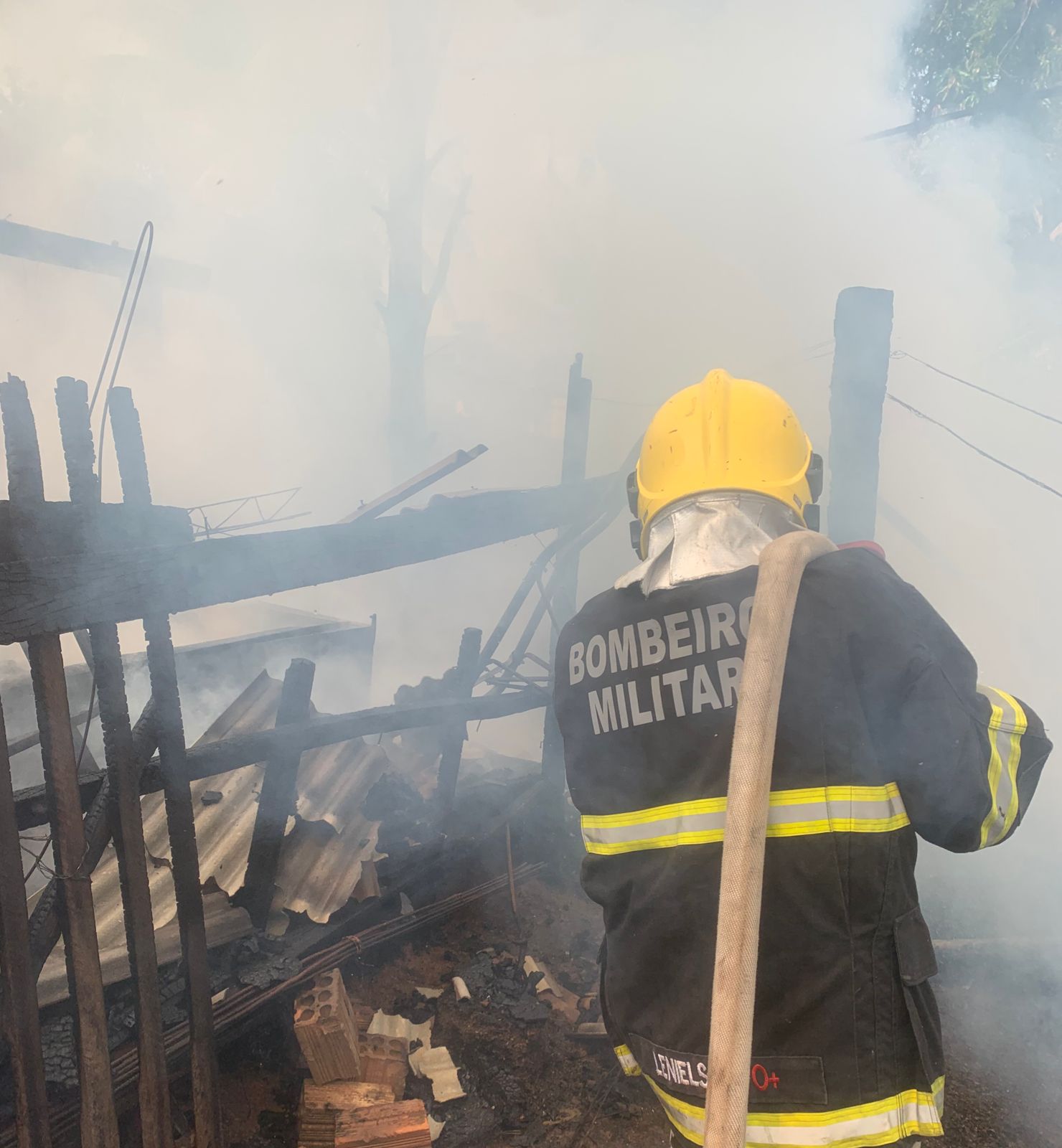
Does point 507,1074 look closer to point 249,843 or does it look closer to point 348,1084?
point 348,1084

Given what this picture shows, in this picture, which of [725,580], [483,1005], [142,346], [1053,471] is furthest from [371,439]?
[725,580]

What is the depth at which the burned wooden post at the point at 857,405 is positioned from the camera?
3557mm

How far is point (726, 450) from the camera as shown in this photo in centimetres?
178

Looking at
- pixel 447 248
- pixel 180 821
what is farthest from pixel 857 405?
pixel 447 248

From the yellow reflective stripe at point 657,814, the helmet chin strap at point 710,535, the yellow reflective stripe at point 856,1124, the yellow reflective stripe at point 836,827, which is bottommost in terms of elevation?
the yellow reflective stripe at point 856,1124

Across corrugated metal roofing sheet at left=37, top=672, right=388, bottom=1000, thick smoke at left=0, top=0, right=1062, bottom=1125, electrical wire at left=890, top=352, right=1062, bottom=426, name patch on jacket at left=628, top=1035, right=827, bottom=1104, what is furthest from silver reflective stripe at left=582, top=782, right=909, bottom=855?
thick smoke at left=0, top=0, right=1062, bottom=1125

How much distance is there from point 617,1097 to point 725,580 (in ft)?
10.1

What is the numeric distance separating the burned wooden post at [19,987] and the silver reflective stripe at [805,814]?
213 centimetres

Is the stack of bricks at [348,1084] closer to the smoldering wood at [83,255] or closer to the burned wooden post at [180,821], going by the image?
the burned wooden post at [180,821]

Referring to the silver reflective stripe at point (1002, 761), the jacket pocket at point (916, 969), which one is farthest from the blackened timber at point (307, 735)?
the silver reflective stripe at point (1002, 761)

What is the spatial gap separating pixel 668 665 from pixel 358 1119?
109 inches

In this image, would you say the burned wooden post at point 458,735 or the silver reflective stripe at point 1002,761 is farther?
the burned wooden post at point 458,735

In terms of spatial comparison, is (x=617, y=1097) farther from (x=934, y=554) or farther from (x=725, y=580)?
(x=934, y=554)

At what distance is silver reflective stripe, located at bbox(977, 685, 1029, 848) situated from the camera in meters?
1.47
